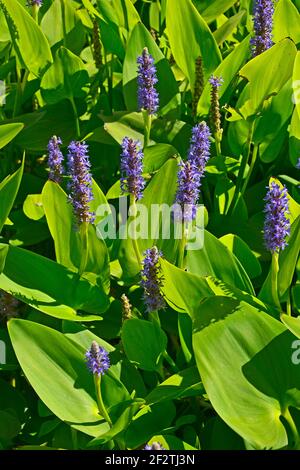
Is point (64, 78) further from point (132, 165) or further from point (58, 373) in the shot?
point (58, 373)

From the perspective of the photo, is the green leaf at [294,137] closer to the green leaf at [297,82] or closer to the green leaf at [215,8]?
the green leaf at [297,82]

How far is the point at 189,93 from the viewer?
3109mm

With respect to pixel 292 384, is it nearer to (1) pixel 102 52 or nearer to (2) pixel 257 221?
(2) pixel 257 221

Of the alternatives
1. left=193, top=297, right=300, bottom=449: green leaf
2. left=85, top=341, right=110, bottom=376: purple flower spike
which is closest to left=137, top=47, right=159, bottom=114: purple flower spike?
left=193, top=297, right=300, bottom=449: green leaf

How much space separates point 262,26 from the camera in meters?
2.58

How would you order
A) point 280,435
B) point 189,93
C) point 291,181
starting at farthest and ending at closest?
point 189,93
point 291,181
point 280,435

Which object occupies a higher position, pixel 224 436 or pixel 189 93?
pixel 189 93

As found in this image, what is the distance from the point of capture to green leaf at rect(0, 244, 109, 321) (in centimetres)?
222

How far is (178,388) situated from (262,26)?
1242 millimetres

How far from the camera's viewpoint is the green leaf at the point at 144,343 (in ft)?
6.84

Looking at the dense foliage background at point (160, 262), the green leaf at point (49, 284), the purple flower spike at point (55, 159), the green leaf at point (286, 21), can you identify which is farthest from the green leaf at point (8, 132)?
the green leaf at point (286, 21)

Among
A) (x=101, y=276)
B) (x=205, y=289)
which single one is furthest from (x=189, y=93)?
(x=205, y=289)

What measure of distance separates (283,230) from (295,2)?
1866 millimetres

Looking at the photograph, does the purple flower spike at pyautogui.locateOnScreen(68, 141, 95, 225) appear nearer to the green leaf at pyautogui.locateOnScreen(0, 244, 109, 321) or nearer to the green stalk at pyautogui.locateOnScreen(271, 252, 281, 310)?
the green leaf at pyautogui.locateOnScreen(0, 244, 109, 321)
